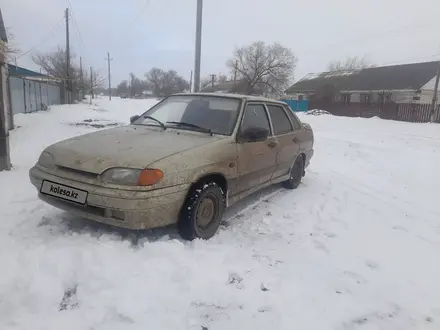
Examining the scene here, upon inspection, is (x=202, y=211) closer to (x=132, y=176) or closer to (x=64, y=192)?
(x=132, y=176)

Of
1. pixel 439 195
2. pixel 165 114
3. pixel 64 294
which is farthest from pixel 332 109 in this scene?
pixel 64 294

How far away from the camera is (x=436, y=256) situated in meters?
3.67

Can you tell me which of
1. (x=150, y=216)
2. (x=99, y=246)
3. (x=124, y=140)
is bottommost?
(x=99, y=246)

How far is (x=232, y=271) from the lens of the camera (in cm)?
301

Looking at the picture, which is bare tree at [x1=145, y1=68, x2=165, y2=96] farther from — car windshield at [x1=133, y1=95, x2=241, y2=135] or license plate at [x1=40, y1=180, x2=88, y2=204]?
license plate at [x1=40, y1=180, x2=88, y2=204]

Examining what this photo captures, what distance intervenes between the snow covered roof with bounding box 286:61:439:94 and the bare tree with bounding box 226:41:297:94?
205 inches

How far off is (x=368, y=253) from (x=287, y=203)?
1677 millimetres

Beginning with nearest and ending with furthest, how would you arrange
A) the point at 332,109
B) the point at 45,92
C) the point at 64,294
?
the point at 64,294
the point at 45,92
the point at 332,109

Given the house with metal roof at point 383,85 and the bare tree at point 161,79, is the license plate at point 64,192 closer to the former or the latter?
the house with metal roof at point 383,85

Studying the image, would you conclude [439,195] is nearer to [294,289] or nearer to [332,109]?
[294,289]

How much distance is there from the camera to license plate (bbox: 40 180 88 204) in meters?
3.07

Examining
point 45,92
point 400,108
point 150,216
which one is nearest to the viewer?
point 150,216

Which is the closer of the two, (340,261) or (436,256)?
(340,261)

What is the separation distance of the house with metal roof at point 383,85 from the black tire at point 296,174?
3242 cm
